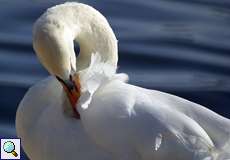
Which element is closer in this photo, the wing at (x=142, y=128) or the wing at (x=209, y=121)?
the wing at (x=142, y=128)

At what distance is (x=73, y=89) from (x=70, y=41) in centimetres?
26

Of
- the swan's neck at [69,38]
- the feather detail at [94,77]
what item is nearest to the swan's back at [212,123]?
the feather detail at [94,77]

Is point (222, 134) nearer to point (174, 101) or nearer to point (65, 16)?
point (174, 101)

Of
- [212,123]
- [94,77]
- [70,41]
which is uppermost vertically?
[70,41]

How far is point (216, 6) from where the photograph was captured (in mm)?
11773

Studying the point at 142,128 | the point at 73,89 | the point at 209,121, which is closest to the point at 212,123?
the point at 209,121

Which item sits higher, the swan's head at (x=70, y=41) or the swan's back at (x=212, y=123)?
the swan's head at (x=70, y=41)

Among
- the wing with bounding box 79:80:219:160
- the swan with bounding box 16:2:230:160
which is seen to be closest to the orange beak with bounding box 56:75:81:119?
the swan with bounding box 16:2:230:160

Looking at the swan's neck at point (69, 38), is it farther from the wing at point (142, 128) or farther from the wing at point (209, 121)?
the wing at point (209, 121)

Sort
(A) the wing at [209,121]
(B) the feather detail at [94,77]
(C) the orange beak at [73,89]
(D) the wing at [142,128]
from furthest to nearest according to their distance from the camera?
(C) the orange beak at [73,89]
(B) the feather detail at [94,77]
(A) the wing at [209,121]
(D) the wing at [142,128]

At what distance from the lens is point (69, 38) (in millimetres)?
6367

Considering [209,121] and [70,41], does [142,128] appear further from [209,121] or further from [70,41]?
[70,41]

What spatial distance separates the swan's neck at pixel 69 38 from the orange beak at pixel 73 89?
0.13 feet

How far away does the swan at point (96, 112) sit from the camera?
5.92 metres
